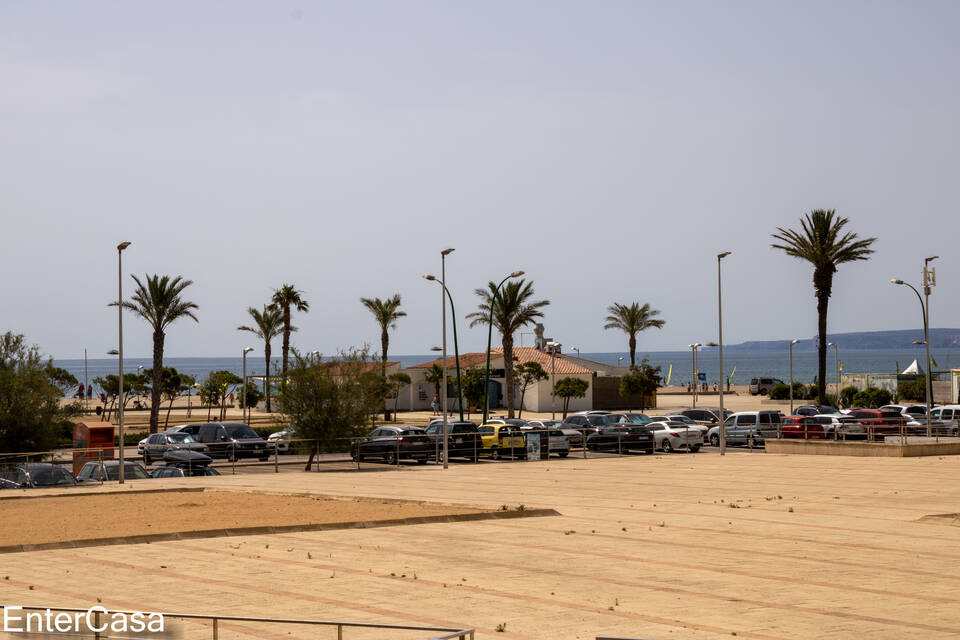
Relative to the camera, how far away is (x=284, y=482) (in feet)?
110

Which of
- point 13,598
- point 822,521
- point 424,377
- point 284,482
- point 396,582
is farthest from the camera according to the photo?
point 424,377

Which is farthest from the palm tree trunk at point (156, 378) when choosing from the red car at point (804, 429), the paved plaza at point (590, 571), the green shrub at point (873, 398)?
the green shrub at point (873, 398)

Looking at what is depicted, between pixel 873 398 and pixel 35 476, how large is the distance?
63525 millimetres

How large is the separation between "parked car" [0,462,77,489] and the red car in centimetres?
2862

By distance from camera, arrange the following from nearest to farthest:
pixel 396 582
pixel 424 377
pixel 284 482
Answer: pixel 396 582, pixel 284 482, pixel 424 377

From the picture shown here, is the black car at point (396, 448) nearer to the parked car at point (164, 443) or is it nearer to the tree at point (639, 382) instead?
the parked car at point (164, 443)

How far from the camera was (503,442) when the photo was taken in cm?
4362

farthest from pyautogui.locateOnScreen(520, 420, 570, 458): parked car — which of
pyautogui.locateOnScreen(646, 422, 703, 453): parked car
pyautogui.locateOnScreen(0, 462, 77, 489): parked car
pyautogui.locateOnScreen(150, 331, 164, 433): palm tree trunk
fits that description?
pyautogui.locateOnScreen(150, 331, 164, 433): palm tree trunk

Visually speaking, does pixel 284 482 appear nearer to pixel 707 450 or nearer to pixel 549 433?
pixel 549 433

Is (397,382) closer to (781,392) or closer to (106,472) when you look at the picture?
(781,392)

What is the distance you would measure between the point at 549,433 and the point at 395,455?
616 cm

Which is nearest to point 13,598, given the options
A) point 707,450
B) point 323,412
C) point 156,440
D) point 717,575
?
point 717,575

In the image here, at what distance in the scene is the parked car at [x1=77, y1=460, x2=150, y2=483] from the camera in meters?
34.0

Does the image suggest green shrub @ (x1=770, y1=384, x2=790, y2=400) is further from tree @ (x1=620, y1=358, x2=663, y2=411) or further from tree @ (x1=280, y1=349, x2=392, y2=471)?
tree @ (x1=280, y1=349, x2=392, y2=471)
